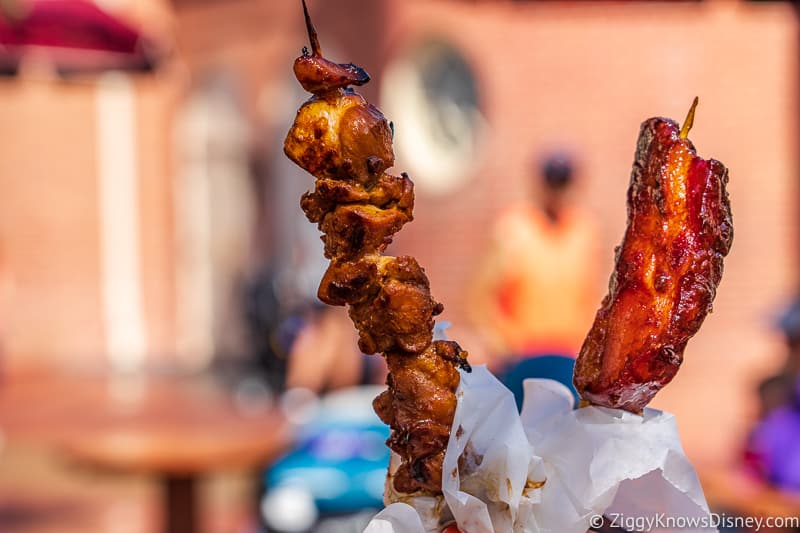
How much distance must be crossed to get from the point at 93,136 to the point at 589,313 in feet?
46.1

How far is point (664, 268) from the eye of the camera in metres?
1.07

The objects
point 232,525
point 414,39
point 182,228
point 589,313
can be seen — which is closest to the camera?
point 589,313

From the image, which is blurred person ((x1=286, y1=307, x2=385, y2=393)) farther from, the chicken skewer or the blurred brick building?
the chicken skewer

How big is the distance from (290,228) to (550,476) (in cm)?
1272

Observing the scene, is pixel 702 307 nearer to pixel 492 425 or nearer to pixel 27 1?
pixel 492 425

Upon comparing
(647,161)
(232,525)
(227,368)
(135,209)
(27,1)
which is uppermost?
(27,1)

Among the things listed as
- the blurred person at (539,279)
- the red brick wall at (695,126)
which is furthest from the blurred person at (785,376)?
the red brick wall at (695,126)

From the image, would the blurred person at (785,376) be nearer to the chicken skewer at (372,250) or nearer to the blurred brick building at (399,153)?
the blurred brick building at (399,153)

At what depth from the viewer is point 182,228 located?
55.1ft

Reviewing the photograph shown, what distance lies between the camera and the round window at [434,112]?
Result: 9.24 m

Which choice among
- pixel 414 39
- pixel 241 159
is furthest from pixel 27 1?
pixel 241 159

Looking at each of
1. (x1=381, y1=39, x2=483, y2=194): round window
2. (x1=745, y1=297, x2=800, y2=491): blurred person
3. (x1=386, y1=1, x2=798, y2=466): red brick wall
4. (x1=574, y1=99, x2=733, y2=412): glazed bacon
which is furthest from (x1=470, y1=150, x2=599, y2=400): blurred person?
(x1=381, y1=39, x2=483, y2=194): round window

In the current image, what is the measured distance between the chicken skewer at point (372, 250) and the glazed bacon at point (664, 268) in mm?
173

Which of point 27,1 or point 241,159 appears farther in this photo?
point 241,159
